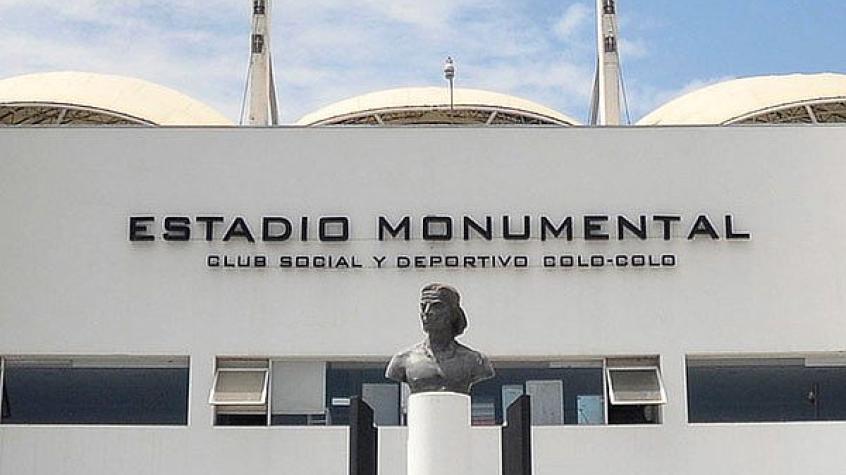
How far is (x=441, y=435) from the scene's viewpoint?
10914 millimetres

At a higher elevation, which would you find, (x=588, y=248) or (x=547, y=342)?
(x=588, y=248)

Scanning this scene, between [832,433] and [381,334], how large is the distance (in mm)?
5293

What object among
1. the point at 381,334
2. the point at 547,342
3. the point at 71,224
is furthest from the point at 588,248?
the point at 71,224

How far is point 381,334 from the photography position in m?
16.9

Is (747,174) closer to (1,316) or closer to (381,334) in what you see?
(381,334)

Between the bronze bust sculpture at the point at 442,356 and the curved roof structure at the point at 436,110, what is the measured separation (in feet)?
65.5

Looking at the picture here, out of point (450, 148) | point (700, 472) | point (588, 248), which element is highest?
point (450, 148)

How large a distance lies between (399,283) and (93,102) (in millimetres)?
14239

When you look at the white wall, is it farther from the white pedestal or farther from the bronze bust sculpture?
the white pedestal

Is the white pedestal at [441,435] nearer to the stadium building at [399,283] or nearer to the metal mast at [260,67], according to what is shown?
the stadium building at [399,283]

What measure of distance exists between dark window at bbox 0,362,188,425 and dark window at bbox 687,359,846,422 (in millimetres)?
6373

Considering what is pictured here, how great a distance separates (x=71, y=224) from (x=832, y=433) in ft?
30.0

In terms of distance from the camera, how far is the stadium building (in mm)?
16750

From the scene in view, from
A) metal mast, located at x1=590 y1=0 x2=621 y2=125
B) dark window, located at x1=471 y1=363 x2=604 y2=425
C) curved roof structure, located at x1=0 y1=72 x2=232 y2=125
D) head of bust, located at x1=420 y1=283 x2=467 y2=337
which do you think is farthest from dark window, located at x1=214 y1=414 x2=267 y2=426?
curved roof structure, located at x1=0 y1=72 x2=232 y2=125
